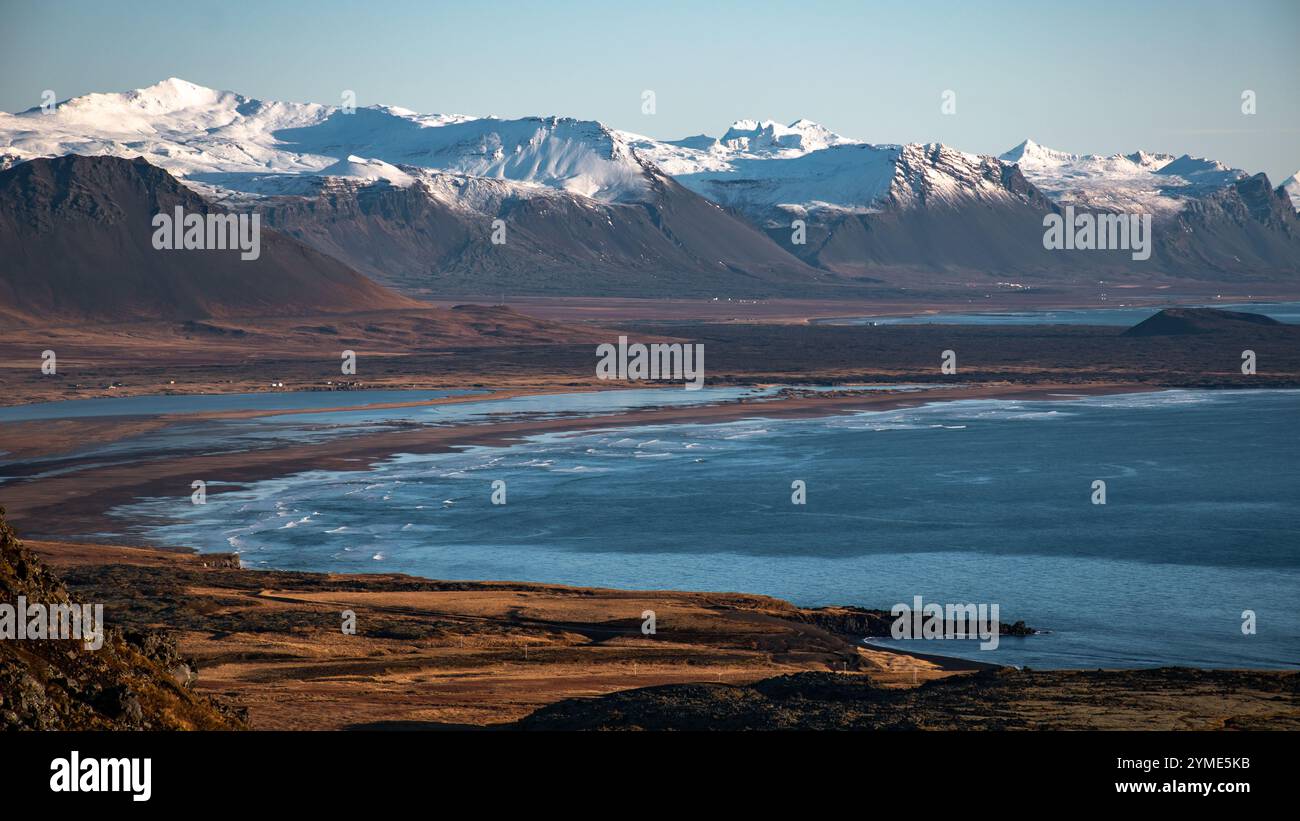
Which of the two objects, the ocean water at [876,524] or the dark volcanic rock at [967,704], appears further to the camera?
the ocean water at [876,524]

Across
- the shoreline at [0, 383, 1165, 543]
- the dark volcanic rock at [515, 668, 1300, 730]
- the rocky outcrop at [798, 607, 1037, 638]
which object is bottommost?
the rocky outcrop at [798, 607, 1037, 638]

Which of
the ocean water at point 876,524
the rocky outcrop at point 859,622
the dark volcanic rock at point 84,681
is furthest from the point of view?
the ocean water at point 876,524

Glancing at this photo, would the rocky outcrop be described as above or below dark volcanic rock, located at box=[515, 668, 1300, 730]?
below

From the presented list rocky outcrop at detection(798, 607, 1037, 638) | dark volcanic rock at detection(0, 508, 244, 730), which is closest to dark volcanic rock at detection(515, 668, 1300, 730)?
dark volcanic rock at detection(0, 508, 244, 730)

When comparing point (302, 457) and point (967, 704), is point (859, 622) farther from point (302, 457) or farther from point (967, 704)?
point (302, 457)

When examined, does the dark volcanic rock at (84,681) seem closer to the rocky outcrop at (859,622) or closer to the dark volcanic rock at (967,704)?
the dark volcanic rock at (967,704)

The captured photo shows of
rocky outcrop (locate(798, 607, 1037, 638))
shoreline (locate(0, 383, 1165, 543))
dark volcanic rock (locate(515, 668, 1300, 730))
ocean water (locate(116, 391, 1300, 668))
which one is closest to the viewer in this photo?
dark volcanic rock (locate(515, 668, 1300, 730))

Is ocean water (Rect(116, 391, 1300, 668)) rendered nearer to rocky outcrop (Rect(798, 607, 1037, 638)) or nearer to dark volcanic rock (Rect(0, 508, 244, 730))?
rocky outcrop (Rect(798, 607, 1037, 638))

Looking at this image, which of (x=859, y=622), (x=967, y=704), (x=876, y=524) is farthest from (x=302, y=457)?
(x=967, y=704)

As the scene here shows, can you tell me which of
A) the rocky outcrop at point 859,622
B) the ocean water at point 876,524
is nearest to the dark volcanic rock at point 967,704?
the ocean water at point 876,524

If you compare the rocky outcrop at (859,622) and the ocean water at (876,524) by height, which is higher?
the ocean water at (876,524)
